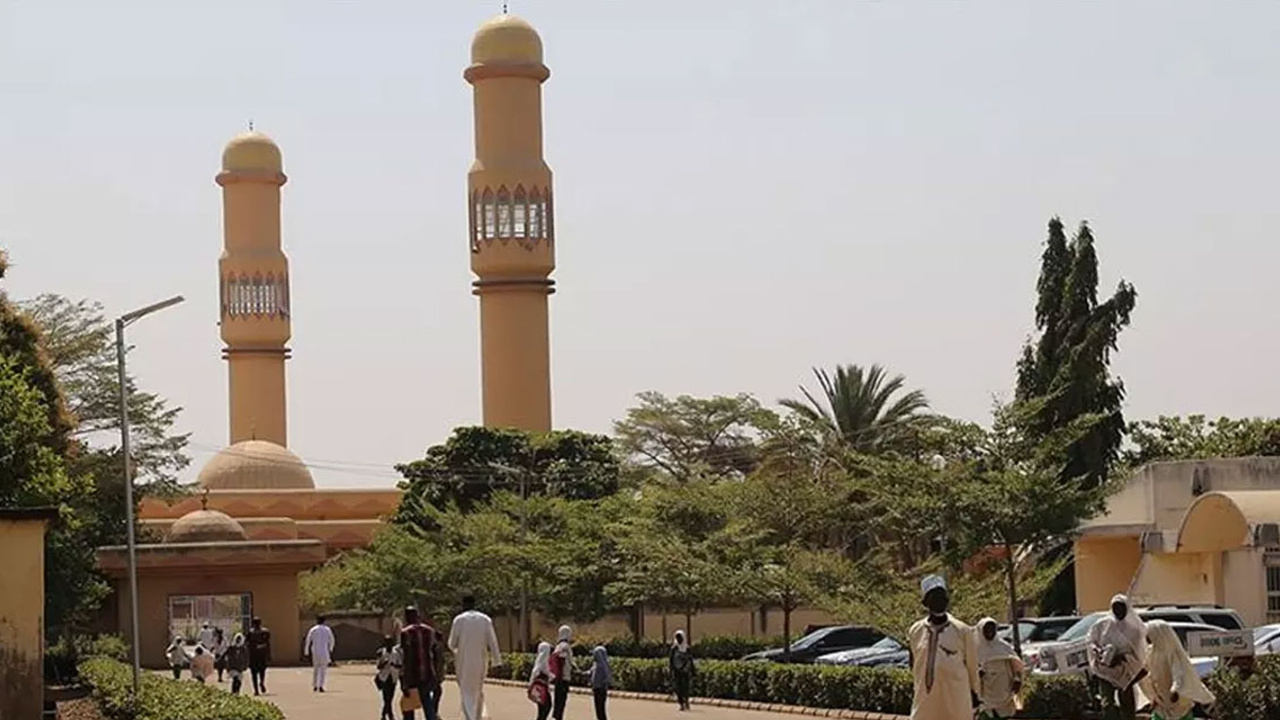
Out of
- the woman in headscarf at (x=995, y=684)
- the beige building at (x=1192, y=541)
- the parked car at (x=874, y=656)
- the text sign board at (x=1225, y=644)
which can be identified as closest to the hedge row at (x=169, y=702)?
the woman in headscarf at (x=995, y=684)

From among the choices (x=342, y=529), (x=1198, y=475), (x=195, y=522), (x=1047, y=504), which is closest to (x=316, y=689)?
(x=1047, y=504)

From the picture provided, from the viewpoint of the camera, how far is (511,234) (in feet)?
251

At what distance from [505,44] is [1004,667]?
63.8 m

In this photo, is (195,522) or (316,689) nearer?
(316,689)

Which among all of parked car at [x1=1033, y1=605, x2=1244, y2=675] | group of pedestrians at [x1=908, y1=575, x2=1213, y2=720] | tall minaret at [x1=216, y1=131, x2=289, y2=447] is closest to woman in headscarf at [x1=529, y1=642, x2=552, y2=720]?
parked car at [x1=1033, y1=605, x2=1244, y2=675]

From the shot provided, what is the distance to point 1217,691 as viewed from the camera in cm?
1891

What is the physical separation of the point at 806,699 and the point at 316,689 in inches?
415

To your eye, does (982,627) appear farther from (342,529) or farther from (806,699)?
(342,529)

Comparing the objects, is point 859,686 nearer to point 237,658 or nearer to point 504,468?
point 237,658

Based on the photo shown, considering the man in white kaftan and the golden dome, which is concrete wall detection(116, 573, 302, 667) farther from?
the man in white kaftan

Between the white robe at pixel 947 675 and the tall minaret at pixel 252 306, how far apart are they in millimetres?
78632

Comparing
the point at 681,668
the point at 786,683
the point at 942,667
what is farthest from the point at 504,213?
the point at 942,667

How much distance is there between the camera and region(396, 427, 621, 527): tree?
5891cm

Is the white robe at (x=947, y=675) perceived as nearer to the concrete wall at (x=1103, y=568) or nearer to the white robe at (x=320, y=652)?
the white robe at (x=320, y=652)
